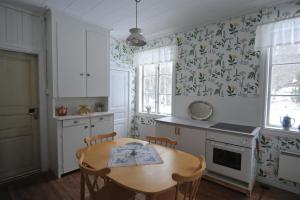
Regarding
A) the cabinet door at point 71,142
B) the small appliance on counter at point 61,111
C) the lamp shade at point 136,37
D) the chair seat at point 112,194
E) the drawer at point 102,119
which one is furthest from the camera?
the drawer at point 102,119

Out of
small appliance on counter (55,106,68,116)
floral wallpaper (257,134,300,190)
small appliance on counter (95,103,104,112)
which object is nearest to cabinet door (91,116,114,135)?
small appliance on counter (95,103,104,112)

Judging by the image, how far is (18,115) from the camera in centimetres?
253

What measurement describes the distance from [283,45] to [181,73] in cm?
158

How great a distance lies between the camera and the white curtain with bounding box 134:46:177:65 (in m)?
3.40

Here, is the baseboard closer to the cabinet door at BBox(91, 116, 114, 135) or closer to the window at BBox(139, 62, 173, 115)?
the window at BBox(139, 62, 173, 115)

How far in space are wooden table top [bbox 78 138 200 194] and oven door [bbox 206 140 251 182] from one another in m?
0.89

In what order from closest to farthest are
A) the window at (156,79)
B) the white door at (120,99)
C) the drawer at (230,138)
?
the drawer at (230,138) → the window at (156,79) → the white door at (120,99)

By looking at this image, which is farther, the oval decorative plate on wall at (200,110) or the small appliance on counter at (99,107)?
the small appliance on counter at (99,107)

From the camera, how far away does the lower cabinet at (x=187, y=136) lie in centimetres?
249

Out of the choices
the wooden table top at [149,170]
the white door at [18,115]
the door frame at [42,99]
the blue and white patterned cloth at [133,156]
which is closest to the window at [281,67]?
the wooden table top at [149,170]

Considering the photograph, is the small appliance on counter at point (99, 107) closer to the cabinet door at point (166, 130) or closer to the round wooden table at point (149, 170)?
the cabinet door at point (166, 130)

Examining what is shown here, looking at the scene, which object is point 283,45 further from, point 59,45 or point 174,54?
point 59,45

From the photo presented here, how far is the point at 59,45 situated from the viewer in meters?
2.57

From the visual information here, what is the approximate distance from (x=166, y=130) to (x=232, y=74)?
1396 mm
